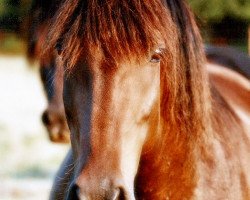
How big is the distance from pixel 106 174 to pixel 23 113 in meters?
12.6

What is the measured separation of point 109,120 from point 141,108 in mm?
181

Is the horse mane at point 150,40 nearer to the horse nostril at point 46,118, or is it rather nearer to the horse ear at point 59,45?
the horse ear at point 59,45

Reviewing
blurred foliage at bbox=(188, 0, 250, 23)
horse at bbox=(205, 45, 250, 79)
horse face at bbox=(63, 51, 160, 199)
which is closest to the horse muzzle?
horse face at bbox=(63, 51, 160, 199)

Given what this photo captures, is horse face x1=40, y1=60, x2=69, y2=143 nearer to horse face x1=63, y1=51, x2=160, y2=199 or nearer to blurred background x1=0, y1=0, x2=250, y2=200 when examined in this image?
blurred background x1=0, y1=0, x2=250, y2=200

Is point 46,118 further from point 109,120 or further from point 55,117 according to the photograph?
point 109,120

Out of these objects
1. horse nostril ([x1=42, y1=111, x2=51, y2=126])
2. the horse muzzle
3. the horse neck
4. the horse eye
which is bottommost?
horse nostril ([x1=42, y1=111, x2=51, y2=126])

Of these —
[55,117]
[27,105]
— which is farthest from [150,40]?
[27,105]

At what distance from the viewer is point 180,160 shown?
308cm

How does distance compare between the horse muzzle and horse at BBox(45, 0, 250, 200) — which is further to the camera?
horse at BBox(45, 0, 250, 200)

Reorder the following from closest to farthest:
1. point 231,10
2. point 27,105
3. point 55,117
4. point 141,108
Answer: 1. point 141,108
2. point 55,117
3. point 27,105
4. point 231,10

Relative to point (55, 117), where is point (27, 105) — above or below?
below

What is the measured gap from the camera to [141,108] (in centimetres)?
274

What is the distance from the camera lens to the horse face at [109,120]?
2.49 metres

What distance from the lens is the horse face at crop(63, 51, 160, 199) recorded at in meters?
2.49
